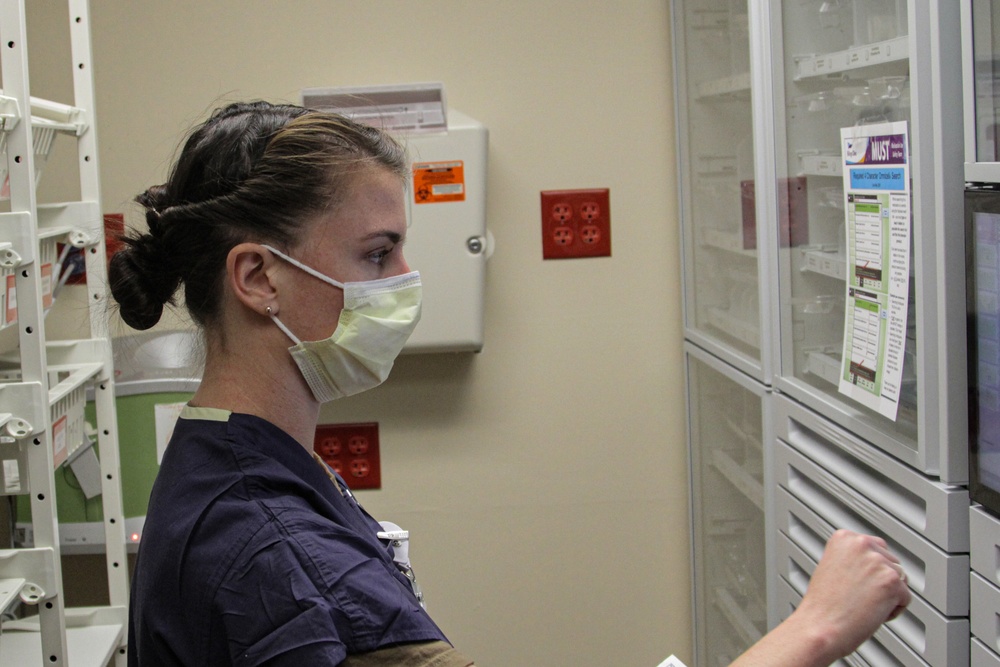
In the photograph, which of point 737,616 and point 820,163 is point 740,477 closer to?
point 737,616

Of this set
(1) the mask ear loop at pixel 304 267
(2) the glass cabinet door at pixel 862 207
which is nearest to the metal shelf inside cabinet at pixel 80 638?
(1) the mask ear loop at pixel 304 267

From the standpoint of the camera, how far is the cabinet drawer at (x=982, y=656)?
1284mm

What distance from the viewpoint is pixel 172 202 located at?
122cm

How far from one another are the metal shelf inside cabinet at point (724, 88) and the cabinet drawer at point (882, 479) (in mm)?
714

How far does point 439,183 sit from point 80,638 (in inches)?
54.3

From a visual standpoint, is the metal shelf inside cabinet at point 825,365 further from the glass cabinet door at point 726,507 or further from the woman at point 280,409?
the woman at point 280,409

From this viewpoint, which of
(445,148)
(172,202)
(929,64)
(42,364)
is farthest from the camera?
(445,148)

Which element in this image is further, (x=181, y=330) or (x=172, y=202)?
(x=181, y=330)

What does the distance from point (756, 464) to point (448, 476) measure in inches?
34.9

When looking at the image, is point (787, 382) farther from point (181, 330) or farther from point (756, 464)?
point (181, 330)

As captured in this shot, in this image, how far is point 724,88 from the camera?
228 cm

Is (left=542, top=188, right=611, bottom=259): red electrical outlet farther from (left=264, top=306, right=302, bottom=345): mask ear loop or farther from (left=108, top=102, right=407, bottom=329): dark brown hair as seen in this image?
(left=264, top=306, right=302, bottom=345): mask ear loop

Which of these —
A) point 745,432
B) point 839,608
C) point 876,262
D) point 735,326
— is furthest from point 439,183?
point 839,608

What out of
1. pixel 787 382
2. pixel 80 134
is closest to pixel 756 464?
pixel 787 382
